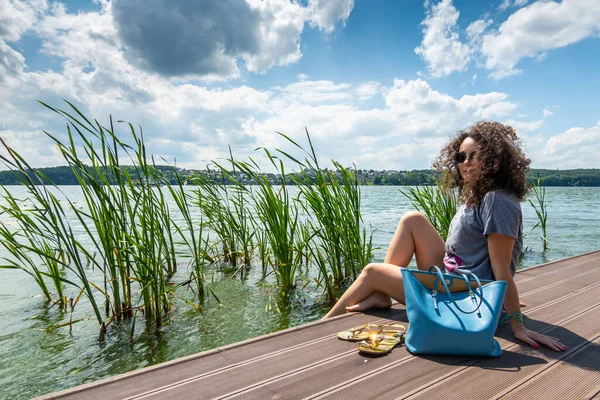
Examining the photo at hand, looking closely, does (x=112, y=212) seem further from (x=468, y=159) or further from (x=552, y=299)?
(x=552, y=299)

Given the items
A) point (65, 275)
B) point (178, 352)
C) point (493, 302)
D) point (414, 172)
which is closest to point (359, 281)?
point (493, 302)

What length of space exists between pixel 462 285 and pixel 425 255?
18.7 inches

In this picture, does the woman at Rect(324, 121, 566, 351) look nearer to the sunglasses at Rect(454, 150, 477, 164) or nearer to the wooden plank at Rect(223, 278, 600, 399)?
the sunglasses at Rect(454, 150, 477, 164)

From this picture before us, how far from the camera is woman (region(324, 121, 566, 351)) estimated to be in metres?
1.76

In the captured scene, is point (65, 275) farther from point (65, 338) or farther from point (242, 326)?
point (242, 326)

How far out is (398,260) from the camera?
232 centimetres

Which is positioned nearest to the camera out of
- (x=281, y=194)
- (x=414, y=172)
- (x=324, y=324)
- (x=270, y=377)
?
(x=270, y=377)

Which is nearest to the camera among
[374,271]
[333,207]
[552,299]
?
[374,271]

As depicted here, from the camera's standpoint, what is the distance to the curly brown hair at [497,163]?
186 cm

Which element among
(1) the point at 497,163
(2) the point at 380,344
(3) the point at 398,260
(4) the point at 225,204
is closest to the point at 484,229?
(1) the point at 497,163

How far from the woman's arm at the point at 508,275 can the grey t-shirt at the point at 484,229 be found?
0.04m

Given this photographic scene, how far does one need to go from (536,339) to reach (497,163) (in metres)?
0.83

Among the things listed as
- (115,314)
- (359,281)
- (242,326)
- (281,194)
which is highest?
(281,194)

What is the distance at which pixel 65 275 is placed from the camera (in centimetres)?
466
